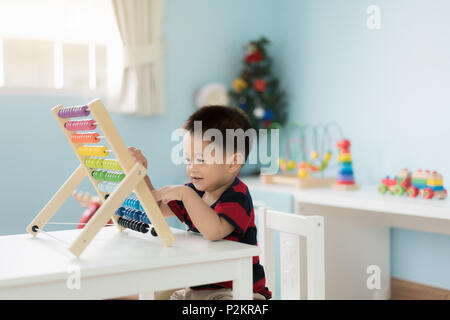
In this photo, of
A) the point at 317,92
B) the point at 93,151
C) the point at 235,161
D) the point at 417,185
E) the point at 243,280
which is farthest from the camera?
the point at 317,92

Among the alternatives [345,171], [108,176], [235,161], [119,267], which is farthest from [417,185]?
[119,267]

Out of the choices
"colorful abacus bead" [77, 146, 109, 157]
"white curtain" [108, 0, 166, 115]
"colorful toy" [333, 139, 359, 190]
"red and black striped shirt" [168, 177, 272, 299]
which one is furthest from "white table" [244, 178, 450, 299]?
"colorful abacus bead" [77, 146, 109, 157]

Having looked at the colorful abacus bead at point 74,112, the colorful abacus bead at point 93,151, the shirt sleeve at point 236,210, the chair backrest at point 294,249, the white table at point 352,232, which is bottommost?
the white table at point 352,232

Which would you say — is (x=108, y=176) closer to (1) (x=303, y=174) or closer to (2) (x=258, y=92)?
(1) (x=303, y=174)

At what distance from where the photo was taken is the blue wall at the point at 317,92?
2553 mm

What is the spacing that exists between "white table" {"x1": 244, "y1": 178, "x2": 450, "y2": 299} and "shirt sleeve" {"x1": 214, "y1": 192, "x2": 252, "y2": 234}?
1.15 metres

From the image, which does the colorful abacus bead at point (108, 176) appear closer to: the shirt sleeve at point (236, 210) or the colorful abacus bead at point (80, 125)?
the colorful abacus bead at point (80, 125)

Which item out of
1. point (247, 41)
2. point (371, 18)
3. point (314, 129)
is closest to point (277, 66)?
point (247, 41)

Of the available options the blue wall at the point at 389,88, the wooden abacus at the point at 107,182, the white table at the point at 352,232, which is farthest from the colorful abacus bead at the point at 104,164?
the blue wall at the point at 389,88

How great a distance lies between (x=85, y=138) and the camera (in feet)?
4.06

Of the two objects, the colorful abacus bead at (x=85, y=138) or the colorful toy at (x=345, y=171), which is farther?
the colorful toy at (x=345, y=171)

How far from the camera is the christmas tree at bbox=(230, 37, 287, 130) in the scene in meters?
3.25

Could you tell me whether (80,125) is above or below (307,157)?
above

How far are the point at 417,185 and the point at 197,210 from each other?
145 cm
